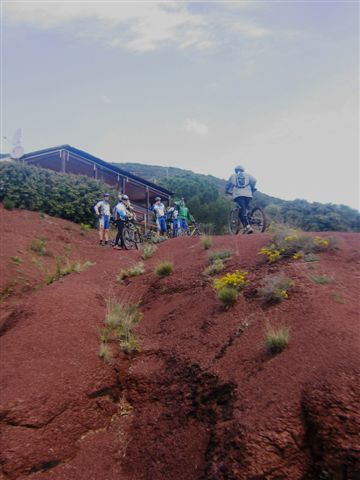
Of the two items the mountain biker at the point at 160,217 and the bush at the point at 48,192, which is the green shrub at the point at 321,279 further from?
the bush at the point at 48,192

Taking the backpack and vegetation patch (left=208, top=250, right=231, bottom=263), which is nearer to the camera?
vegetation patch (left=208, top=250, right=231, bottom=263)

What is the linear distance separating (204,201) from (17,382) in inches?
1359

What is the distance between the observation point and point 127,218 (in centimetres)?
1557

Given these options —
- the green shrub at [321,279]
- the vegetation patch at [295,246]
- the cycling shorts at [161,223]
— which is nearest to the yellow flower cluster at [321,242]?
the vegetation patch at [295,246]

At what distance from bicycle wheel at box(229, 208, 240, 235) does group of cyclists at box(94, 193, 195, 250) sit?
3665mm

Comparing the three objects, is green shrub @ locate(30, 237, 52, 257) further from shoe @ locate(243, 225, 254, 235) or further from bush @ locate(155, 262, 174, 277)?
shoe @ locate(243, 225, 254, 235)

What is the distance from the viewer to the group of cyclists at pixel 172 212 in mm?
12836

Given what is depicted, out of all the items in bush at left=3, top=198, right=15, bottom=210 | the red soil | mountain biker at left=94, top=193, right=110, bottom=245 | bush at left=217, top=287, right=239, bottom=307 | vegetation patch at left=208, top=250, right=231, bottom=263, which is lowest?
the red soil

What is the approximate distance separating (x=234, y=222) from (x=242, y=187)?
124 cm

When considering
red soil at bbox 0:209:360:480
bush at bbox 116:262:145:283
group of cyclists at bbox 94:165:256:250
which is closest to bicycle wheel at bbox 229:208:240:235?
group of cyclists at bbox 94:165:256:250

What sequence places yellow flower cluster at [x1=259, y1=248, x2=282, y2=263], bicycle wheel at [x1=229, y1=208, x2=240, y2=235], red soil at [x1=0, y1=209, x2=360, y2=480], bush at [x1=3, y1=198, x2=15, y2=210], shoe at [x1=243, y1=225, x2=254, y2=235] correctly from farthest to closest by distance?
1. bush at [x1=3, y1=198, x2=15, y2=210]
2. bicycle wheel at [x1=229, y1=208, x2=240, y2=235]
3. shoe at [x1=243, y1=225, x2=254, y2=235]
4. yellow flower cluster at [x1=259, y1=248, x2=282, y2=263]
5. red soil at [x1=0, y1=209, x2=360, y2=480]

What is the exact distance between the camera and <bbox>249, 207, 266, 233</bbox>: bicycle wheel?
1325cm

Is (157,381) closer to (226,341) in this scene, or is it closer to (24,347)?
(226,341)

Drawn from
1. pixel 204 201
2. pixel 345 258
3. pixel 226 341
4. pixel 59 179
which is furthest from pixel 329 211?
pixel 226 341
